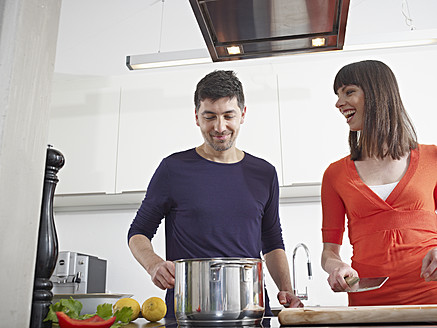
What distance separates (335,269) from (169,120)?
6.46 ft

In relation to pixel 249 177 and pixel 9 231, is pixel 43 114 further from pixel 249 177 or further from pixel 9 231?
pixel 249 177

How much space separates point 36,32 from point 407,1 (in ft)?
8.36

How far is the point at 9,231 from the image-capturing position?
549mm

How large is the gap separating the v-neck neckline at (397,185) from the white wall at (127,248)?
164cm

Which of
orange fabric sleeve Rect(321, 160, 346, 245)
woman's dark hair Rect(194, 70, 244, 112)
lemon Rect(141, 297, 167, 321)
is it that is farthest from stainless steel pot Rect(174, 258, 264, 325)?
woman's dark hair Rect(194, 70, 244, 112)

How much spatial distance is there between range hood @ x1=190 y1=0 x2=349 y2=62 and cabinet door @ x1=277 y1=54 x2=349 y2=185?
1463 millimetres

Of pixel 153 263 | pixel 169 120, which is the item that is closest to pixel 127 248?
pixel 169 120

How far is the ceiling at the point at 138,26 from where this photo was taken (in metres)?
2.70

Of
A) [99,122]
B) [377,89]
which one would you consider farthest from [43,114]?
[99,122]

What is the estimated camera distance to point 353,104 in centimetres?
131

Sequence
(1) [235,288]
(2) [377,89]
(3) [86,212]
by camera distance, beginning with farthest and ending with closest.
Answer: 1. (3) [86,212]
2. (2) [377,89]
3. (1) [235,288]

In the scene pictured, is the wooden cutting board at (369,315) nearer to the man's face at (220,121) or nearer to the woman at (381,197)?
the woman at (381,197)

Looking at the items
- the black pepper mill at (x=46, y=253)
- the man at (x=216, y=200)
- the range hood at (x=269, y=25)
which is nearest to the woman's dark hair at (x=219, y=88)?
the man at (x=216, y=200)

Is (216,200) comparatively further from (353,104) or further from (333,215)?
(353,104)
